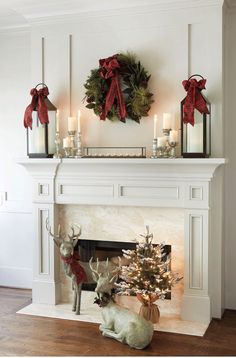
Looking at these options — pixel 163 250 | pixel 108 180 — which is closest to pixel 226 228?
pixel 163 250

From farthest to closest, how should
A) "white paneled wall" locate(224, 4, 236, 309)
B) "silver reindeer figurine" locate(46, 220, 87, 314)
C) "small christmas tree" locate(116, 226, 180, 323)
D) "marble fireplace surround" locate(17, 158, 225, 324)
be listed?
"white paneled wall" locate(224, 4, 236, 309) < "silver reindeer figurine" locate(46, 220, 87, 314) < "marble fireplace surround" locate(17, 158, 225, 324) < "small christmas tree" locate(116, 226, 180, 323)

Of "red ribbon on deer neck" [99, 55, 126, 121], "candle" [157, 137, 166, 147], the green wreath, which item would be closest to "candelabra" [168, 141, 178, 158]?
"candle" [157, 137, 166, 147]

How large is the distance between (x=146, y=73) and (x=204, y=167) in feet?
3.20

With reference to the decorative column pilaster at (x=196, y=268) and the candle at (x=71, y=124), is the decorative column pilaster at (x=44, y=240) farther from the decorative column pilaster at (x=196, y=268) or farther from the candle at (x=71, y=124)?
the decorative column pilaster at (x=196, y=268)

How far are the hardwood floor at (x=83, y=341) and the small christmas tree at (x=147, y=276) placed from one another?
0.29 m

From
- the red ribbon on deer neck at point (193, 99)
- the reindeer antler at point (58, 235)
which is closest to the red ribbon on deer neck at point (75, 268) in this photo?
the reindeer antler at point (58, 235)

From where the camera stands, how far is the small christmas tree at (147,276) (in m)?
3.85

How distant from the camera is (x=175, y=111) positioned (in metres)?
4.17

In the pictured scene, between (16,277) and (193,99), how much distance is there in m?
2.69

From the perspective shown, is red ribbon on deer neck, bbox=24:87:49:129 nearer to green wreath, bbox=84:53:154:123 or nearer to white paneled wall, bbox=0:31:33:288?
green wreath, bbox=84:53:154:123

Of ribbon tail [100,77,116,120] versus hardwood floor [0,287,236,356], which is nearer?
hardwood floor [0,287,236,356]

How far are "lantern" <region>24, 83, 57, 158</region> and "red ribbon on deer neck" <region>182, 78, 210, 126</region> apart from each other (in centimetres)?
127

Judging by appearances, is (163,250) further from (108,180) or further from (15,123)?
(15,123)

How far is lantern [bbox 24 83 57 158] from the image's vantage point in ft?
14.3
